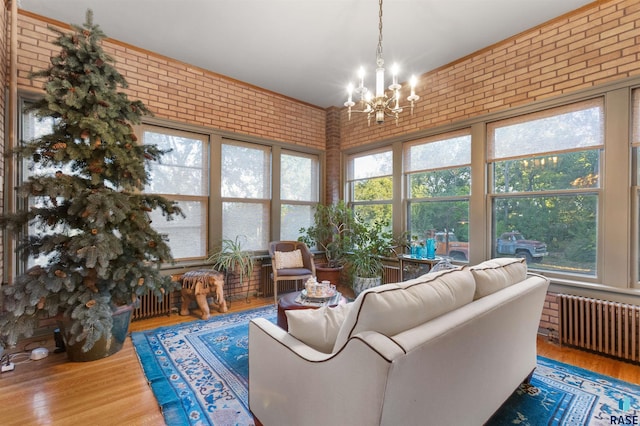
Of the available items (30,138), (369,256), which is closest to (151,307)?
(30,138)

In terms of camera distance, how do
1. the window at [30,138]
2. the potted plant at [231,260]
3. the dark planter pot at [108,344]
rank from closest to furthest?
the dark planter pot at [108,344] → the window at [30,138] → the potted plant at [231,260]

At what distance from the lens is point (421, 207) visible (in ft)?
14.2

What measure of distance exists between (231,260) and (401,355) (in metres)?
3.32

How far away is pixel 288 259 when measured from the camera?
4.41m

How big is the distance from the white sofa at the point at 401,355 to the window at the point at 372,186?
9.69ft

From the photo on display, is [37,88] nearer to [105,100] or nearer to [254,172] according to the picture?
[105,100]

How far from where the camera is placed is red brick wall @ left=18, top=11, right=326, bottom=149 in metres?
3.02

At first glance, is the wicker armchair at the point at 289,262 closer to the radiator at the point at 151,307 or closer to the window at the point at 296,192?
the window at the point at 296,192

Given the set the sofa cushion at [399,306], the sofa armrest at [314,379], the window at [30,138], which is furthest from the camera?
the window at [30,138]

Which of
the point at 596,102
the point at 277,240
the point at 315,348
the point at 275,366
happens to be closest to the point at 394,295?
the point at 315,348

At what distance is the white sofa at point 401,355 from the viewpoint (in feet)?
3.38

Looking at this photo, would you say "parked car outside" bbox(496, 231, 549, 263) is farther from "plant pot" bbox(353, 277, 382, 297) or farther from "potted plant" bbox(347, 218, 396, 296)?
"plant pot" bbox(353, 277, 382, 297)

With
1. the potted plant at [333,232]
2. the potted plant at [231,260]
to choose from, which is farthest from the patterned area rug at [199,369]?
the potted plant at [333,232]

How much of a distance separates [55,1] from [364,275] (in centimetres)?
452
